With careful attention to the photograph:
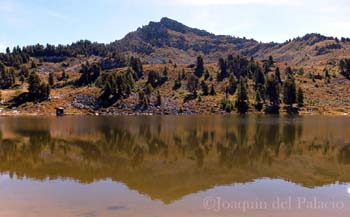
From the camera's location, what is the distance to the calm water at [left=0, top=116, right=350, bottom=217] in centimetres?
3103

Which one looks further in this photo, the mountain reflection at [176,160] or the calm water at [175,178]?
the mountain reflection at [176,160]

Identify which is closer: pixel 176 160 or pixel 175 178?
pixel 175 178

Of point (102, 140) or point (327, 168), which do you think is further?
point (102, 140)

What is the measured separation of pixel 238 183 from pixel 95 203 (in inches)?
569

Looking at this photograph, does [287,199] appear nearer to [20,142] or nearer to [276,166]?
[276,166]

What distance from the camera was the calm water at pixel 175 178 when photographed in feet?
Answer: 102

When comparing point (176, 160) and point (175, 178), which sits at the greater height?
point (175, 178)

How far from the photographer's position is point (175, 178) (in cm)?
4294

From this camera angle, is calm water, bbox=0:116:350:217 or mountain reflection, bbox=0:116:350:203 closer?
calm water, bbox=0:116:350:217

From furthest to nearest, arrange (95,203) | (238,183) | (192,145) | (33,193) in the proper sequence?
1. (192,145)
2. (238,183)
3. (33,193)
4. (95,203)

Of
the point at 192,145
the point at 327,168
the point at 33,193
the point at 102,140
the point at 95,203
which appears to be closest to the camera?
the point at 95,203

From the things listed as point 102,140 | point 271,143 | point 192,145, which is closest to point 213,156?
point 192,145

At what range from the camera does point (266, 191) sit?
36656 millimetres

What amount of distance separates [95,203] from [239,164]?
24.0 m
